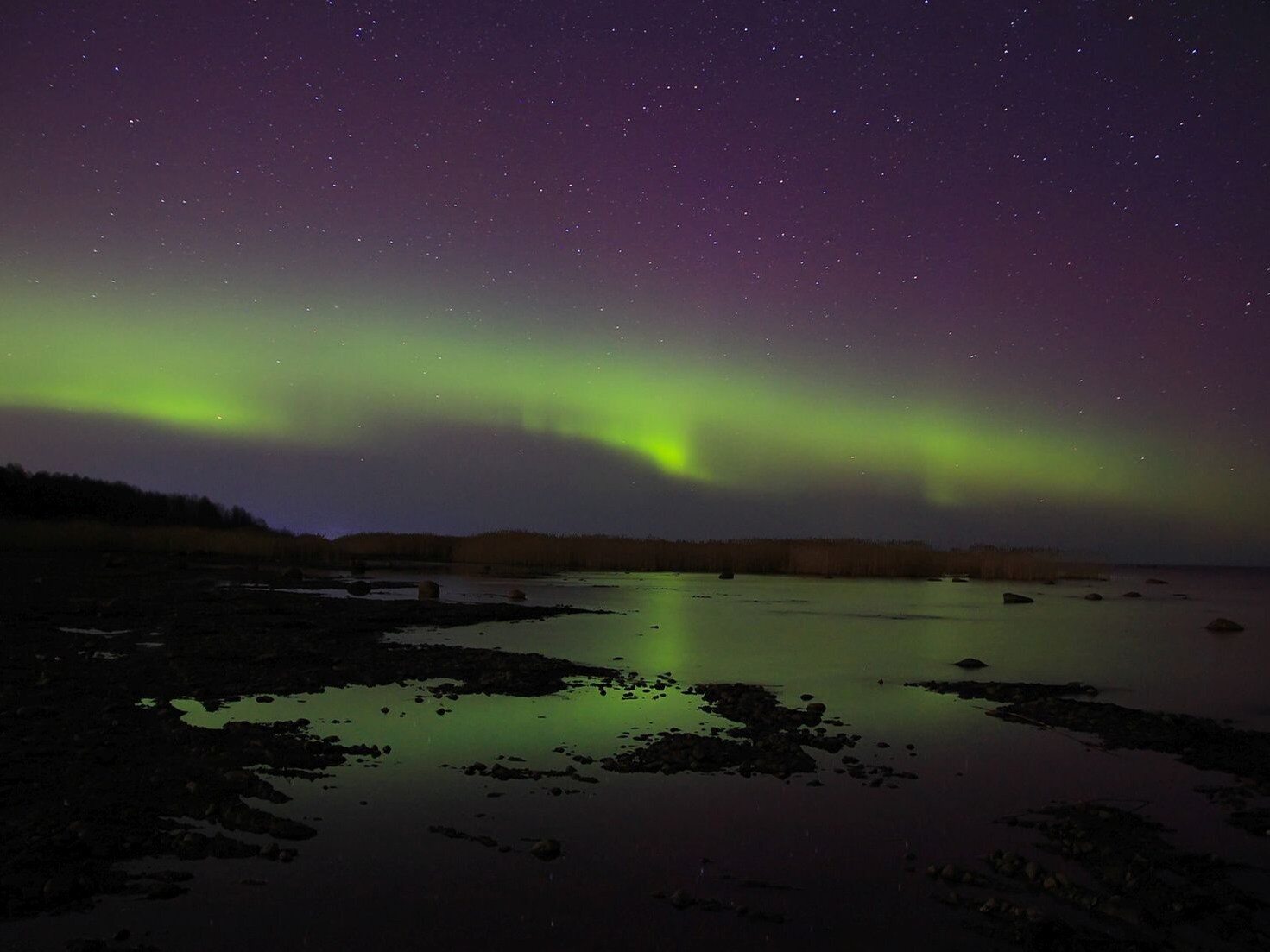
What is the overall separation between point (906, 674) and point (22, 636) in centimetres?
1712

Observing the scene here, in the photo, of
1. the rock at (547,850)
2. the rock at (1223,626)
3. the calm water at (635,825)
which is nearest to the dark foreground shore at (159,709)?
the calm water at (635,825)

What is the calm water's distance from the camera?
5.57 meters

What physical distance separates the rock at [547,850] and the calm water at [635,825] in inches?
4.2

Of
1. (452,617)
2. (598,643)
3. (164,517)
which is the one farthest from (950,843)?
(164,517)

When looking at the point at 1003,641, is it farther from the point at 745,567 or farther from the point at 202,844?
the point at 745,567

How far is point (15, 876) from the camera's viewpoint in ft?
18.8

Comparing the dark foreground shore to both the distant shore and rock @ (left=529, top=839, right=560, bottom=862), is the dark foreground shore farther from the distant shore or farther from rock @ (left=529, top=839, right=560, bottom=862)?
the distant shore

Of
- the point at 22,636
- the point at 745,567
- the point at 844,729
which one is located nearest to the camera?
the point at 844,729

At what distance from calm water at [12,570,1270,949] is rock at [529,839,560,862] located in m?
0.11

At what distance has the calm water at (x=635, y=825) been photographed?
5570mm

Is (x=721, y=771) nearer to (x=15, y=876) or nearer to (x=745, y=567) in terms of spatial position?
(x=15, y=876)

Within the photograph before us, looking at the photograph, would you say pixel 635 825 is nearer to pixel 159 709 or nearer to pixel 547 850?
pixel 547 850

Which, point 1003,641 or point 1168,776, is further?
point 1003,641

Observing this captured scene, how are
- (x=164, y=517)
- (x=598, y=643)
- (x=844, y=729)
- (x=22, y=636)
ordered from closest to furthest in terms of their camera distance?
(x=844, y=729) → (x=22, y=636) → (x=598, y=643) → (x=164, y=517)
